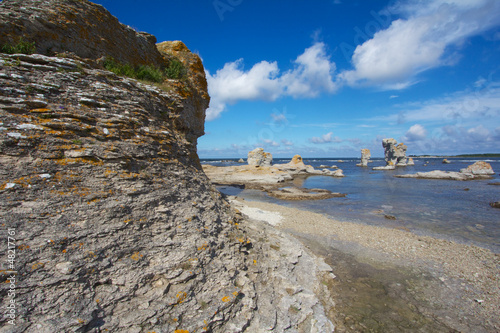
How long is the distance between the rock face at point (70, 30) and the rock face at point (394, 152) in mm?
115892

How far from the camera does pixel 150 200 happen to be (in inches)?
239

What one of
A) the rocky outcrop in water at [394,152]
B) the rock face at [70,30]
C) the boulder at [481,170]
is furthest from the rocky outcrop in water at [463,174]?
the rock face at [70,30]

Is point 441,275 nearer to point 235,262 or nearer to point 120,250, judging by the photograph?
point 235,262

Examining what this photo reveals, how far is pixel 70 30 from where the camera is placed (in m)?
6.95

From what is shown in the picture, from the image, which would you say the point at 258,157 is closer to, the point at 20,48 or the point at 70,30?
the point at 70,30

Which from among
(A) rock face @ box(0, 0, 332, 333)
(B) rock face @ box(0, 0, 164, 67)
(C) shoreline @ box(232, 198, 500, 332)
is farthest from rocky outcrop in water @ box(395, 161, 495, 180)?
(B) rock face @ box(0, 0, 164, 67)

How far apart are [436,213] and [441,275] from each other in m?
14.6

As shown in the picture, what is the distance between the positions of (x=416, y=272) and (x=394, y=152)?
112m

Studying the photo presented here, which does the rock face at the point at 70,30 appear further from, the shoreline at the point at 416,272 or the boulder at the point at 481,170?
the boulder at the point at 481,170

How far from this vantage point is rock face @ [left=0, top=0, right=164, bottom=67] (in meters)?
6.08

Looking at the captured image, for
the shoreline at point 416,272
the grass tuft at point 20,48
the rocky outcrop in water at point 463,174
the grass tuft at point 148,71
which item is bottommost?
the rocky outcrop in water at point 463,174

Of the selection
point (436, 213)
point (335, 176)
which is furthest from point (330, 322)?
point (335, 176)

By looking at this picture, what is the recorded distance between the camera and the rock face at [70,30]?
6082 millimetres

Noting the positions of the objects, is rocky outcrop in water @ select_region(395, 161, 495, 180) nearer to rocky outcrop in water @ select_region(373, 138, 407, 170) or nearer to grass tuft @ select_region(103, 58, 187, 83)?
rocky outcrop in water @ select_region(373, 138, 407, 170)
